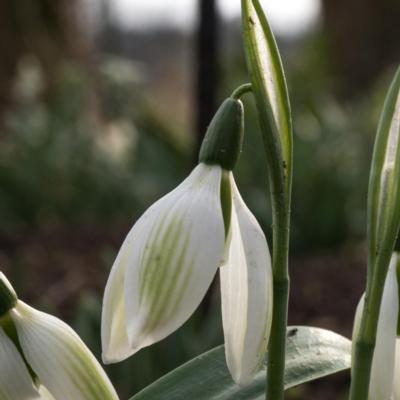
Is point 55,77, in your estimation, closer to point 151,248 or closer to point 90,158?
point 90,158

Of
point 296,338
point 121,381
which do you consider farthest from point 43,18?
point 296,338

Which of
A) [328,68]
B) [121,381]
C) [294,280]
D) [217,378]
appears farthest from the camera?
[328,68]

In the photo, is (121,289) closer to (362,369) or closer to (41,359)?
(41,359)

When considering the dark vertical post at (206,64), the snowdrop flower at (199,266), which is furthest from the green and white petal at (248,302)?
the dark vertical post at (206,64)

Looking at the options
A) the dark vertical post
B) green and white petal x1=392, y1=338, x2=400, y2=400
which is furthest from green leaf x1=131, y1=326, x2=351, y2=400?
the dark vertical post

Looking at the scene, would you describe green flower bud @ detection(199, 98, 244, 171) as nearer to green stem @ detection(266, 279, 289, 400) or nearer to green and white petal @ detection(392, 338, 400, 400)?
green stem @ detection(266, 279, 289, 400)
